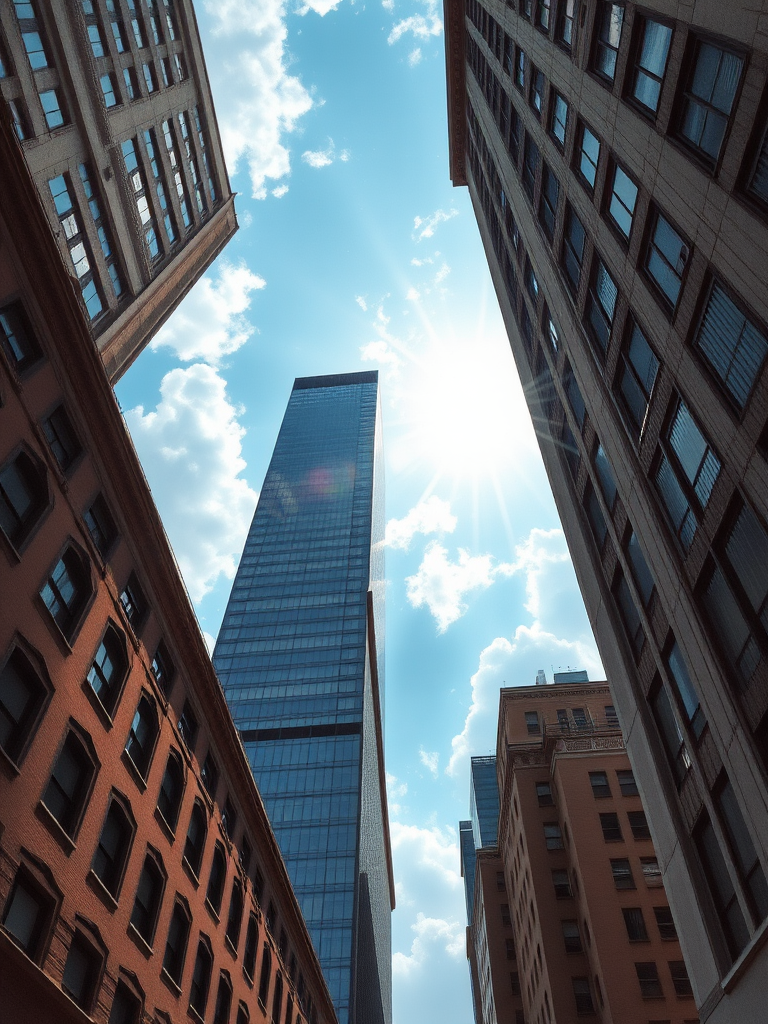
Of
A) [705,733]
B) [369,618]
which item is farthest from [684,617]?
[369,618]

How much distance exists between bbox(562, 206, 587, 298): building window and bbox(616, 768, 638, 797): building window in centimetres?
3939

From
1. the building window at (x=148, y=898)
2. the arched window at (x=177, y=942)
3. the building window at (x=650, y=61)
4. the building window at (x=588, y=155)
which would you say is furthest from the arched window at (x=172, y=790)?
the building window at (x=650, y=61)

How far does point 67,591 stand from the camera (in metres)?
20.6

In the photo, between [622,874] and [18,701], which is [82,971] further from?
[622,874]

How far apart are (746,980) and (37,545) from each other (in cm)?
2088

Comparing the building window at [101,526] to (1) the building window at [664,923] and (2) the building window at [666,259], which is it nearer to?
(2) the building window at [666,259]

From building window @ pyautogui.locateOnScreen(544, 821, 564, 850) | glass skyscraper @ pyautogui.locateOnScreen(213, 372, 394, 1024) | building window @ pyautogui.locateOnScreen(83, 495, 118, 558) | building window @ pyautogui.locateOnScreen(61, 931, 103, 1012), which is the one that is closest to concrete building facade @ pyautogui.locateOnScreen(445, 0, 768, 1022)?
building window @ pyautogui.locateOnScreen(61, 931, 103, 1012)

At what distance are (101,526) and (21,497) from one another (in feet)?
15.9

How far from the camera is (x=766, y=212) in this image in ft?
49.2

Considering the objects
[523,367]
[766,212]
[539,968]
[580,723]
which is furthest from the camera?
[580,723]

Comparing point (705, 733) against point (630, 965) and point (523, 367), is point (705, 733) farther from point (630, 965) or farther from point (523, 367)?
point (630, 965)

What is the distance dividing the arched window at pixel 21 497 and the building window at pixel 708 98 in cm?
1934

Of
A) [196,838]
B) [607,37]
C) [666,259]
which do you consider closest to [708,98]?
[666,259]

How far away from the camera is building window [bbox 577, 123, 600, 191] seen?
24859 millimetres
